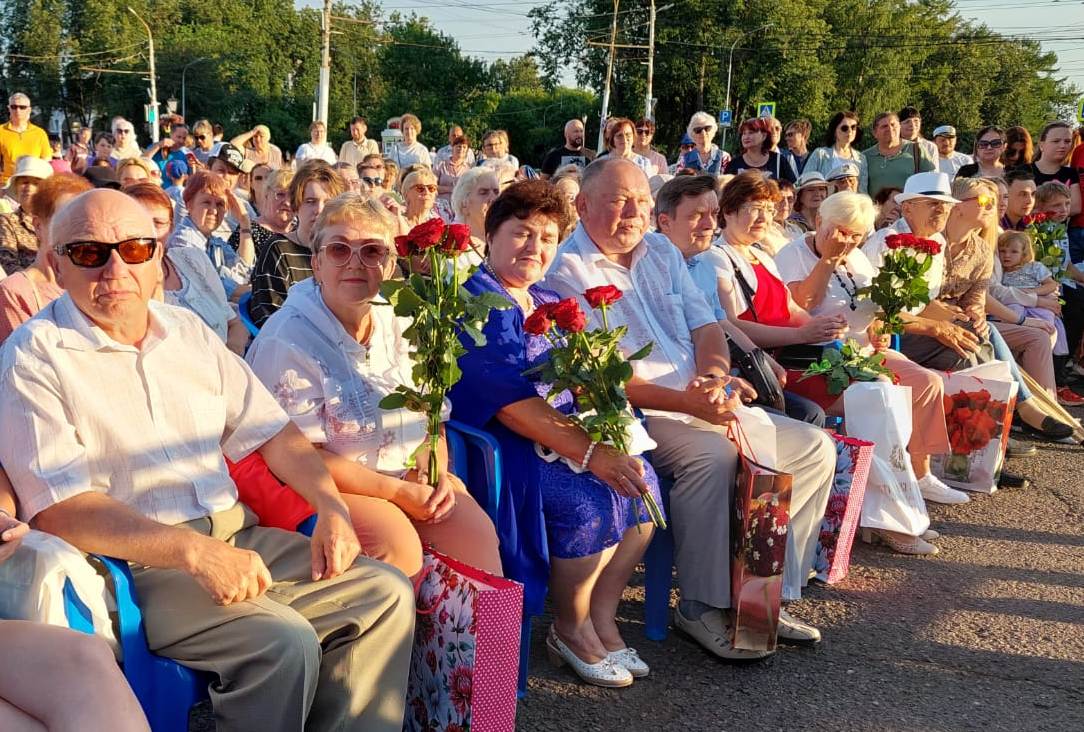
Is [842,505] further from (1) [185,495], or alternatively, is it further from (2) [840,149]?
(2) [840,149]

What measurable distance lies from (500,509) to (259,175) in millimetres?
5795

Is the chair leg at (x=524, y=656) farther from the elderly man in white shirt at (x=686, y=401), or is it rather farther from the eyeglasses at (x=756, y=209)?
the eyeglasses at (x=756, y=209)

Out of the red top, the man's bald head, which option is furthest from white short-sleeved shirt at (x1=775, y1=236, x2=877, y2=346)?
the man's bald head

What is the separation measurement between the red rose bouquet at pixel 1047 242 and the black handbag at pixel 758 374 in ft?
14.2

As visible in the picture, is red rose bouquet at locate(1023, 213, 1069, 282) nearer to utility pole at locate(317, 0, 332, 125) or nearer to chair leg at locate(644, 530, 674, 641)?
chair leg at locate(644, 530, 674, 641)

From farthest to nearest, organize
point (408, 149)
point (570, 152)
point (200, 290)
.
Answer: point (408, 149), point (570, 152), point (200, 290)

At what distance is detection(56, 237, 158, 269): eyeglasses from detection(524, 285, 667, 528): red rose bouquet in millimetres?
1142

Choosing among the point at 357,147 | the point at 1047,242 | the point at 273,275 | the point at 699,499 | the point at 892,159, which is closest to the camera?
the point at 699,499

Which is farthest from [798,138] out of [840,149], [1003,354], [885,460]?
[885,460]

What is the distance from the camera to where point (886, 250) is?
18.2 ft

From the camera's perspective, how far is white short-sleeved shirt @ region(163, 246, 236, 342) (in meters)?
4.31

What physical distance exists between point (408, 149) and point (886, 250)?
22.6 feet

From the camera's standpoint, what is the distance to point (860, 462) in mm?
3984

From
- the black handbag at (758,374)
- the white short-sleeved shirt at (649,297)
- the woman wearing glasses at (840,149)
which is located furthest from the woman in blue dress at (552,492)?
the woman wearing glasses at (840,149)
